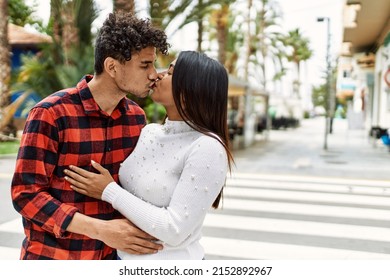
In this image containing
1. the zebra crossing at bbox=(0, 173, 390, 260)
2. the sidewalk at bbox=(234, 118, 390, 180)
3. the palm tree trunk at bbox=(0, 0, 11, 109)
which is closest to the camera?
the zebra crossing at bbox=(0, 173, 390, 260)

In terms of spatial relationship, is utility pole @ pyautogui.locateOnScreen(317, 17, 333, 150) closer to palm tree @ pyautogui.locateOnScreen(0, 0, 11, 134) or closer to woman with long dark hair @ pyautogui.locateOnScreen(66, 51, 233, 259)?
palm tree @ pyautogui.locateOnScreen(0, 0, 11, 134)

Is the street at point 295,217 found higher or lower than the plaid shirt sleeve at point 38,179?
lower

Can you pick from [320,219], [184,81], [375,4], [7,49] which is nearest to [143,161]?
[184,81]

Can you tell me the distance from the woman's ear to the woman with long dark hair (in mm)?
141

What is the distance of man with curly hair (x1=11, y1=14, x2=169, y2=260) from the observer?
4.53 feet

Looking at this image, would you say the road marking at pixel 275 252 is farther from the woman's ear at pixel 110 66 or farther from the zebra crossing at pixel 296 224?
the woman's ear at pixel 110 66

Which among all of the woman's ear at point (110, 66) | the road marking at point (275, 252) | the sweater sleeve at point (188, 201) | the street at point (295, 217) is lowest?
the street at point (295, 217)

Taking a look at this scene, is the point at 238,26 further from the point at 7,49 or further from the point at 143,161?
the point at 143,161

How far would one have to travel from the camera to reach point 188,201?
133 cm

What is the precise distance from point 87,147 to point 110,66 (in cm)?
26

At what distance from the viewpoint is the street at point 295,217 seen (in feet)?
14.8

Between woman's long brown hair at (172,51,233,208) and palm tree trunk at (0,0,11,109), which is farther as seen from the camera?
palm tree trunk at (0,0,11,109)

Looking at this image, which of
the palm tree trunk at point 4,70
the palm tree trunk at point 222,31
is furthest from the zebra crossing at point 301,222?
the palm tree trunk at point 222,31

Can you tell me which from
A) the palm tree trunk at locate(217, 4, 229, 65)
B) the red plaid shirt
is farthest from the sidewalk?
the red plaid shirt
